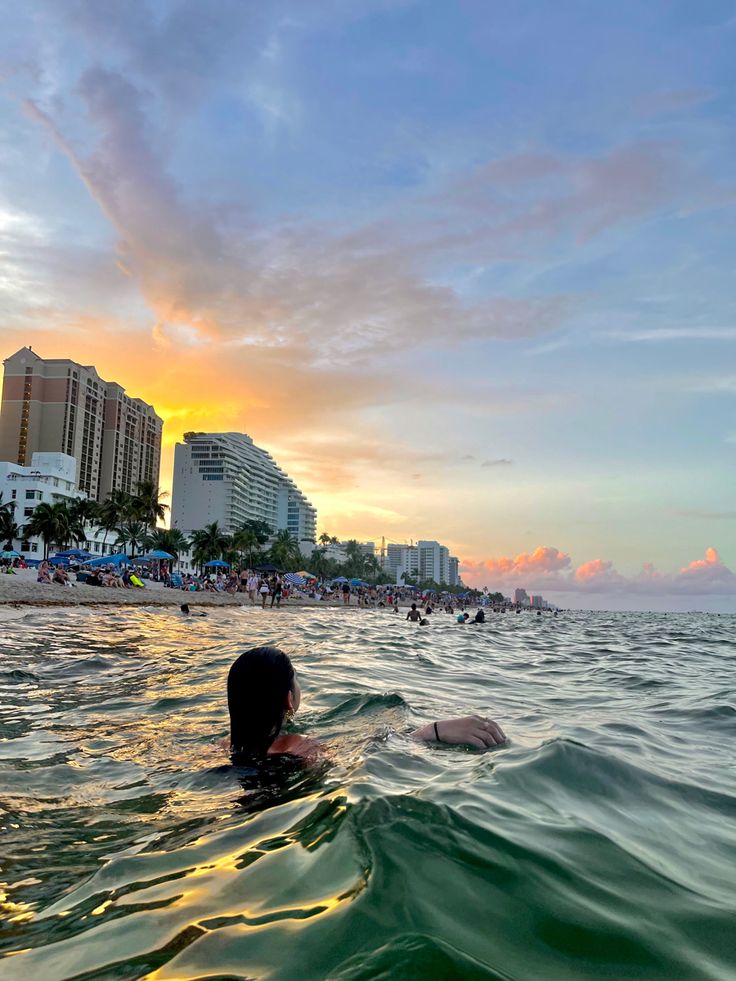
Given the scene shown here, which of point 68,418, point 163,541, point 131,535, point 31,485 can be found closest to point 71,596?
point 131,535

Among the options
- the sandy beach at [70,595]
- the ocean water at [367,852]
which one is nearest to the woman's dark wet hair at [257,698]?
the ocean water at [367,852]

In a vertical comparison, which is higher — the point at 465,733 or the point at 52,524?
the point at 52,524

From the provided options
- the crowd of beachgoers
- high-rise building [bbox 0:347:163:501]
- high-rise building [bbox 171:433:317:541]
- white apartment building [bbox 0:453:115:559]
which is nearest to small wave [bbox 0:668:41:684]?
the crowd of beachgoers

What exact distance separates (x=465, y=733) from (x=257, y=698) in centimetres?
156

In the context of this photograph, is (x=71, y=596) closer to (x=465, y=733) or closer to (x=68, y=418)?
(x=465, y=733)

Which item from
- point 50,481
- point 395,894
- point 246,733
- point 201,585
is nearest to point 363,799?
point 395,894

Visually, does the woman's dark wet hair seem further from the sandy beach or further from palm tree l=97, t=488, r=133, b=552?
palm tree l=97, t=488, r=133, b=552

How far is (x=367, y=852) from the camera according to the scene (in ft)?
7.68

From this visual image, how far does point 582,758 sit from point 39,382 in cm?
14990

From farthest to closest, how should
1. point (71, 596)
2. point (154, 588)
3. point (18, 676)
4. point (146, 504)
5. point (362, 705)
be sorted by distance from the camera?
point (146, 504)
point (154, 588)
point (71, 596)
point (18, 676)
point (362, 705)

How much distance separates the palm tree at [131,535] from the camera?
9006cm

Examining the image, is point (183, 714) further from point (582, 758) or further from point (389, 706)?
point (582, 758)

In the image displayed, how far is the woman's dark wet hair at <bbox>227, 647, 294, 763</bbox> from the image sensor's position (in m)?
3.76

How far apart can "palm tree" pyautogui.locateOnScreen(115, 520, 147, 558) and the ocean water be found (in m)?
89.6
